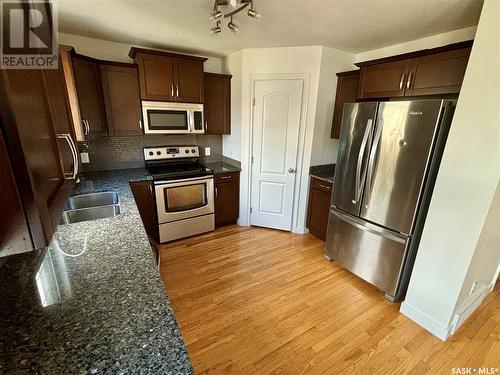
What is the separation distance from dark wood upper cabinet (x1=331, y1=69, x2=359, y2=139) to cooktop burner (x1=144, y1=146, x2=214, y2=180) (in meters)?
1.74

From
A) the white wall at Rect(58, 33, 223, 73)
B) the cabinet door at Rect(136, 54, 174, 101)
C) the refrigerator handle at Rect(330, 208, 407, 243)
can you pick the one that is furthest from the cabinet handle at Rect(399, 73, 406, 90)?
the white wall at Rect(58, 33, 223, 73)

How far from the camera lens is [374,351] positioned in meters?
1.67

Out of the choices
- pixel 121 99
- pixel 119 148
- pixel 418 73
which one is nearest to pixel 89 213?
pixel 119 148

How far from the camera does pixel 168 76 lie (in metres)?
2.76

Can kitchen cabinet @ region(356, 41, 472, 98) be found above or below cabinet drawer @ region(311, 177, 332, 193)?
above

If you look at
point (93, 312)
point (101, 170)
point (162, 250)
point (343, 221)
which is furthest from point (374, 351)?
point (101, 170)

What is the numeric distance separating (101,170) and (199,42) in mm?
1975

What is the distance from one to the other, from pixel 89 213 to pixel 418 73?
3178 mm

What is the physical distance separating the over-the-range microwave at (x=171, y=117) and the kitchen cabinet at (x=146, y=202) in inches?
25.9

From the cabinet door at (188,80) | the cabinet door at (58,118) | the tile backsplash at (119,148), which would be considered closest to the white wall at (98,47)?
the cabinet door at (188,80)

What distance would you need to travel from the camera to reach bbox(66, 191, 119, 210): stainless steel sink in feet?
6.87

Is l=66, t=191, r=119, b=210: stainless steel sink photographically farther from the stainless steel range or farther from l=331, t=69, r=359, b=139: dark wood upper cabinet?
l=331, t=69, r=359, b=139: dark wood upper cabinet

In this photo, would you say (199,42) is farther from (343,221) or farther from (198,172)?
(343,221)

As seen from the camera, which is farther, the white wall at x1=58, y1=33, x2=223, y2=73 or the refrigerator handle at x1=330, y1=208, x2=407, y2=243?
the white wall at x1=58, y1=33, x2=223, y2=73
